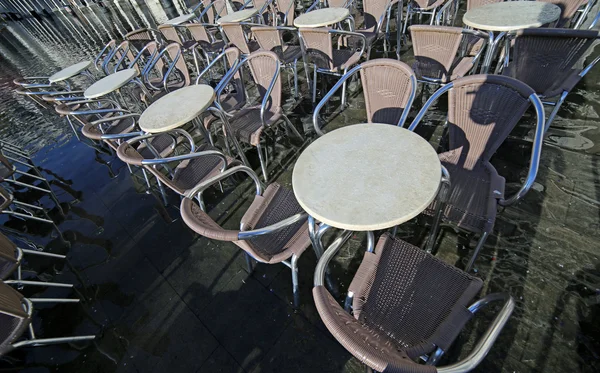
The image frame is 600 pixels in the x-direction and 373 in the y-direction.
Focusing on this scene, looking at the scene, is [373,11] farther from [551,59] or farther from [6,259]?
[6,259]

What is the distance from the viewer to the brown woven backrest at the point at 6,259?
6.77 ft

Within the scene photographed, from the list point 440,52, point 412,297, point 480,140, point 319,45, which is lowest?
point 412,297

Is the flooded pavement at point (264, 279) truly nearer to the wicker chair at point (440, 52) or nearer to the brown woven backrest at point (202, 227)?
the wicker chair at point (440, 52)

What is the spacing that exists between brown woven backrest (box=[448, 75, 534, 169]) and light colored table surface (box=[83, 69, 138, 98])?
418 cm

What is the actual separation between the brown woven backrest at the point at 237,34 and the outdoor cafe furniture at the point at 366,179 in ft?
11.1

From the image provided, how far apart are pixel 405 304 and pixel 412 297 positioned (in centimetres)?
6

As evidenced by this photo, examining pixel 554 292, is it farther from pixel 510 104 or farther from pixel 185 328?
pixel 185 328

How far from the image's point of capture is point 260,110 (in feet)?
9.77

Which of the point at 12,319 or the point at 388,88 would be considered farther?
the point at 388,88

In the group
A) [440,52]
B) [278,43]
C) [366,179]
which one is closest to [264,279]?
[366,179]

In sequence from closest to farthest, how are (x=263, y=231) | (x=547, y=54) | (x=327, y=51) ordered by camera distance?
(x=263, y=231) < (x=547, y=54) < (x=327, y=51)

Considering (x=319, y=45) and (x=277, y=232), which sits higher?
(x=319, y=45)

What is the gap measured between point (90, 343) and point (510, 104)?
12.0ft

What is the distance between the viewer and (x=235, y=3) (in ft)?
23.2
